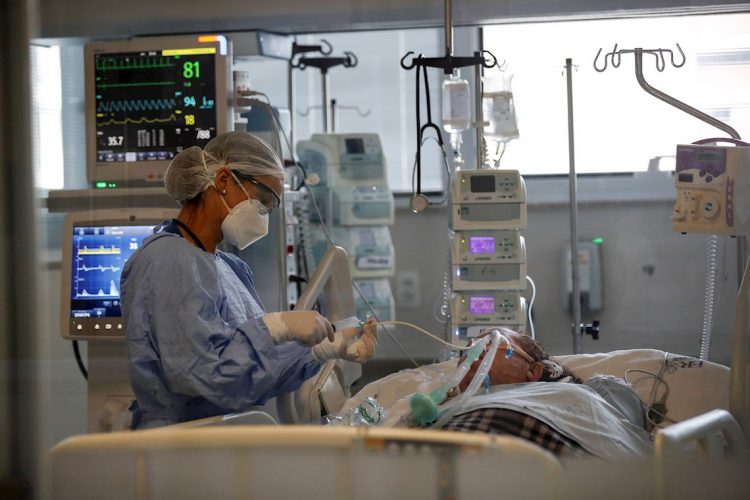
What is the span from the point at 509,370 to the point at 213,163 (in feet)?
2.91

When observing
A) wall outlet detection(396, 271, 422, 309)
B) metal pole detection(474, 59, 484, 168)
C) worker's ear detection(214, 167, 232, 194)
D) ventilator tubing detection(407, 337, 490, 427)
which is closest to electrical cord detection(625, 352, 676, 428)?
ventilator tubing detection(407, 337, 490, 427)

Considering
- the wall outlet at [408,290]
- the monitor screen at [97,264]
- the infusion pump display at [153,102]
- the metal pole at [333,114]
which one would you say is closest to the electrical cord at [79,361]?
the monitor screen at [97,264]

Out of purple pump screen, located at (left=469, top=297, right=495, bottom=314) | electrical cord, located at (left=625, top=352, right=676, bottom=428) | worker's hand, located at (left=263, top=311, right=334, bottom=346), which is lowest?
electrical cord, located at (left=625, top=352, right=676, bottom=428)

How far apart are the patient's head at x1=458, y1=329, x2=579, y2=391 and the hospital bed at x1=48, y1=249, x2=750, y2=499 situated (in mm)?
769

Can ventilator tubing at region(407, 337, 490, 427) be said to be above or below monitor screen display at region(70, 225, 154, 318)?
below

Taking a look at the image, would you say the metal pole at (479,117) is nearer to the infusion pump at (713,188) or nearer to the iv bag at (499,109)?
the iv bag at (499,109)

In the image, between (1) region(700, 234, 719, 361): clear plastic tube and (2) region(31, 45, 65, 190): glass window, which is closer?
(2) region(31, 45, 65, 190): glass window

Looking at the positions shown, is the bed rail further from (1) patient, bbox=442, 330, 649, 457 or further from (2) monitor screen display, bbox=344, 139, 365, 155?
(2) monitor screen display, bbox=344, 139, 365, 155

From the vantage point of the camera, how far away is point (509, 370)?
7.75 ft

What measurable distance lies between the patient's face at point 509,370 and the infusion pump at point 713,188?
617mm

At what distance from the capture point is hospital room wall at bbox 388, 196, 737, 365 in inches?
112

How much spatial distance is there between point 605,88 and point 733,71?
0.65 metres

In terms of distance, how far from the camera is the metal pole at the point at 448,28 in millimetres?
2713

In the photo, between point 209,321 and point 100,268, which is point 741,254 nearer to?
point 209,321
